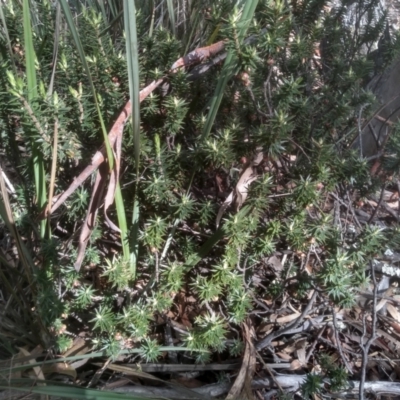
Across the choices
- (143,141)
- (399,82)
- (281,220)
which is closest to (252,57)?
(143,141)

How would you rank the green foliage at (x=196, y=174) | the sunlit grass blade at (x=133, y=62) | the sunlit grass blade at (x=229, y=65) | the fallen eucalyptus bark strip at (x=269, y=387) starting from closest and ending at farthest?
the sunlit grass blade at (x=133, y=62)
the sunlit grass blade at (x=229, y=65)
the green foliage at (x=196, y=174)
the fallen eucalyptus bark strip at (x=269, y=387)

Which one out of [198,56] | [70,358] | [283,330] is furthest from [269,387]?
[198,56]

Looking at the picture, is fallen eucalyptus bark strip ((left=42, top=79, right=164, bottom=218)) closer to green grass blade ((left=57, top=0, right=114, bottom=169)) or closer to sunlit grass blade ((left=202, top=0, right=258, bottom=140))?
green grass blade ((left=57, top=0, right=114, bottom=169))

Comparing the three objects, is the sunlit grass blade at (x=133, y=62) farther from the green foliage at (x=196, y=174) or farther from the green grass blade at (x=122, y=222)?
the green grass blade at (x=122, y=222)

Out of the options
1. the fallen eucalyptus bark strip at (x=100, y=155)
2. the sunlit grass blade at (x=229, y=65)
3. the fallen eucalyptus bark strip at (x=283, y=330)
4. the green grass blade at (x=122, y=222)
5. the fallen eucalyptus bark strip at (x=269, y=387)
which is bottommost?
the fallen eucalyptus bark strip at (x=269, y=387)

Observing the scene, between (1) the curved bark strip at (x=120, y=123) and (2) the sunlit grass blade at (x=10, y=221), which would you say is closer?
(1) the curved bark strip at (x=120, y=123)

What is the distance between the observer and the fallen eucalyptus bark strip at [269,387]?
1.49 m

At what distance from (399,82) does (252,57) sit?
1231mm

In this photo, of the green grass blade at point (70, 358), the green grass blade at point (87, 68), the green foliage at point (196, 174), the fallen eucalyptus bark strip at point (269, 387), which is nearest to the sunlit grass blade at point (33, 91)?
the green foliage at point (196, 174)

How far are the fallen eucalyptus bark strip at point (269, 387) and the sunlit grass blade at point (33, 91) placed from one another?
1.61ft

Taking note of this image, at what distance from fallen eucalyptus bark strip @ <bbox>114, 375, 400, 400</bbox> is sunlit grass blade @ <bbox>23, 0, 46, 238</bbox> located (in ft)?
1.61

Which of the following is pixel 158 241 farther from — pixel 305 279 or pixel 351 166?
pixel 351 166

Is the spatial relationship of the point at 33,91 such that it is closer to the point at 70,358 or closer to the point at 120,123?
the point at 120,123

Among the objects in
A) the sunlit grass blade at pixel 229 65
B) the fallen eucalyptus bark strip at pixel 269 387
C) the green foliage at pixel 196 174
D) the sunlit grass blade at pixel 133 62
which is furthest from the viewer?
the fallen eucalyptus bark strip at pixel 269 387
